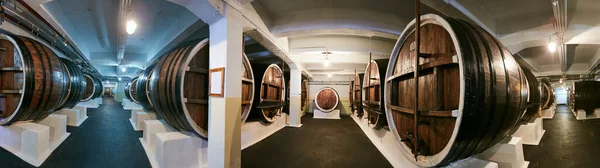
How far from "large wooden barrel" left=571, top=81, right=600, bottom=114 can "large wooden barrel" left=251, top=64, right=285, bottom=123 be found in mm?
14120

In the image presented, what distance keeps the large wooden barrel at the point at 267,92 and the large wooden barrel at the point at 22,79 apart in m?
3.91

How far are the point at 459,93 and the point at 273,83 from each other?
4848 mm

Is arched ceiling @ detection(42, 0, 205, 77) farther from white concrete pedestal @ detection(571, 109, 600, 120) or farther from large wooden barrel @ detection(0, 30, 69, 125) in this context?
white concrete pedestal @ detection(571, 109, 600, 120)

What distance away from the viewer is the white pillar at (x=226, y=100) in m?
Result: 2.82

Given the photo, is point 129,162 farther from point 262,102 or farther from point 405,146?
point 405,146

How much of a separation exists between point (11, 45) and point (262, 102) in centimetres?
469

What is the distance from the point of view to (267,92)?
5.59m

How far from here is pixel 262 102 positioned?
534 centimetres

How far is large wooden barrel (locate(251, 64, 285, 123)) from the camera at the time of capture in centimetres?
526

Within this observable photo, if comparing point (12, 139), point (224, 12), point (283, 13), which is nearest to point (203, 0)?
point (224, 12)

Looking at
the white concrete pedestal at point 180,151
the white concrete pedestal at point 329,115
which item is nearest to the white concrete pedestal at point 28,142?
the white concrete pedestal at point 180,151

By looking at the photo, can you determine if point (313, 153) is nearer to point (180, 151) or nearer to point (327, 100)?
point (180, 151)

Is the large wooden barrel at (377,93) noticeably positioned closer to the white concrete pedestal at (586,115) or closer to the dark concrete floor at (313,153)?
the dark concrete floor at (313,153)

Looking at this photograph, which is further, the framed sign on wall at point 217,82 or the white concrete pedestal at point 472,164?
→ the framed sign on wall at point 217,82
